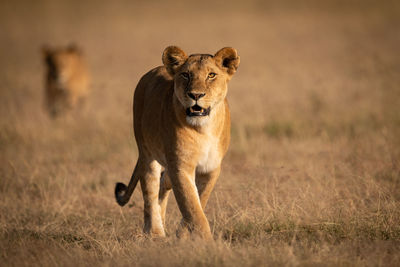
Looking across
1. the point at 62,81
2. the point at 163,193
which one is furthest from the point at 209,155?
the point at 62,81

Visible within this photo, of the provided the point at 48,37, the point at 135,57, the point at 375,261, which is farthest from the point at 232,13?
the point at 375,261

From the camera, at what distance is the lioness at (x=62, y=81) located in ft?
38.9

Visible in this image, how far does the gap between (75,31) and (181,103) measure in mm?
27264

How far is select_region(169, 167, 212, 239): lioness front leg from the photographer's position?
4.09 meters

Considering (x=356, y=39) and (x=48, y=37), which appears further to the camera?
(x=48, y=37)

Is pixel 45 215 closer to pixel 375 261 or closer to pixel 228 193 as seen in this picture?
pixel 228 193

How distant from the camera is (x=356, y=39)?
65.4ft

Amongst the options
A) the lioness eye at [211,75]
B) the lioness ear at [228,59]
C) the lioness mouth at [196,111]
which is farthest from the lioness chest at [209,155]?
the lioness ear at [228,59]

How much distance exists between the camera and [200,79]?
4.25m

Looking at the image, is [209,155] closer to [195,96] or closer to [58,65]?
[195,96]

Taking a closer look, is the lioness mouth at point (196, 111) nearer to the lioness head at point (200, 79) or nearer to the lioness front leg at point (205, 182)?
the lioness head at point (200, 79)

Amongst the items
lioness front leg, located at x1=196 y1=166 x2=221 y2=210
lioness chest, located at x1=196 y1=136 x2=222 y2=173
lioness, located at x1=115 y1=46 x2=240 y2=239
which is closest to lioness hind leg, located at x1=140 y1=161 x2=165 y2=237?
lioness, located at x1=115 y1=46 x2=240 y2=239

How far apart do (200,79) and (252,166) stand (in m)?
2.47

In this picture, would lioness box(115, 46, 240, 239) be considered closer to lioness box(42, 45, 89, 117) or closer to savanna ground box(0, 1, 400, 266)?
savanna ground box(0, 1, 400, 266)
